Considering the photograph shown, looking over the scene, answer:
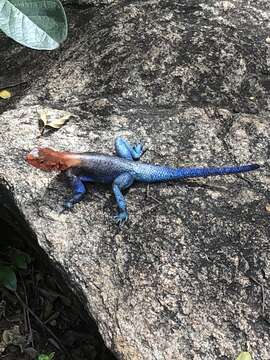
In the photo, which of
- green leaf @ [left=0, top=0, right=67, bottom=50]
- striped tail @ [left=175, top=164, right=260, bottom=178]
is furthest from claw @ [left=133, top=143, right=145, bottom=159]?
green leaf @ [left=0, top=0, right=67, bottom=50]

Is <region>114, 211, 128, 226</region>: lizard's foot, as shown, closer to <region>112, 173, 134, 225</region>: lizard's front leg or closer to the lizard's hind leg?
<region>112, 173, 134, 225</region>: lizard's front leg

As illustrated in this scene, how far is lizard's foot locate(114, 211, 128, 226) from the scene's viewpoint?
3.16 meters

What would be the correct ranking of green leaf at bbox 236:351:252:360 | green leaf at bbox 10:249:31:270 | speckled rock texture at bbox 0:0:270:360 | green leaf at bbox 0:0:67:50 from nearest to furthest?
1. green leaf at bbox 0:0:67:50
2. green leaf at bbox 236:351:252:360
3. speckled rock texture at bbox 0:0:270:360
4. green leaf at bbox 10:249:31:270

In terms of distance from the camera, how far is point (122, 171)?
3.47m

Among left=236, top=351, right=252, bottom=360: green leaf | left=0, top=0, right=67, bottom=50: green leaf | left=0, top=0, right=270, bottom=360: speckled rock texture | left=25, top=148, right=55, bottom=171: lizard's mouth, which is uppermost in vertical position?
left=0, top=0, right=67, bottom=50: green leaf

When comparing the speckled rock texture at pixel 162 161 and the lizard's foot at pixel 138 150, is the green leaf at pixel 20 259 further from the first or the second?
the lizard's foot at pixel 138 150

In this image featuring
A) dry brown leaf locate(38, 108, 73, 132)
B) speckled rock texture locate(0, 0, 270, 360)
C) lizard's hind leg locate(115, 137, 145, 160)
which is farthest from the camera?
dry brown leaf locate(38, 108, 73, 132)

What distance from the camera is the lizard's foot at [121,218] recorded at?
3.16 metres

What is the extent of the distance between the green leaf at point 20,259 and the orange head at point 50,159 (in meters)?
0.94

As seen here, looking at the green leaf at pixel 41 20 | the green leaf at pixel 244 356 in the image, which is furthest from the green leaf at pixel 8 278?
the green leaf at pixel 41 20

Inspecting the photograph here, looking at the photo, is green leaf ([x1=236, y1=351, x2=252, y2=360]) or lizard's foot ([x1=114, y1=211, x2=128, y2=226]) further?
lizard's foot ([x1=114, y1=211, x2=128, y2=226])

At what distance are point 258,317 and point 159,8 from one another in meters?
2.77

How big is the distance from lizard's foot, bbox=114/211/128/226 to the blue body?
7cm

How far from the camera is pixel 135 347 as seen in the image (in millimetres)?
2730
